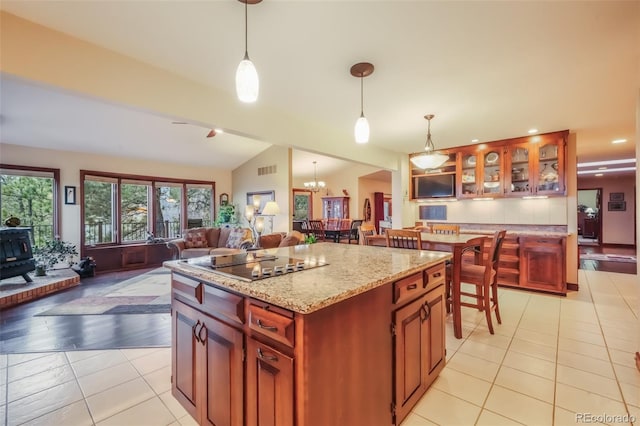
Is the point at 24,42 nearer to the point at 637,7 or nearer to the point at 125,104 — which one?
the point at 125,104

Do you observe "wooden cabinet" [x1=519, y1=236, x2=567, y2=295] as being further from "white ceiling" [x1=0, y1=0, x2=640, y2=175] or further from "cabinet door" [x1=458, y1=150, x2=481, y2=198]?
"white ceiling" [x1=0, y1=0, x2=640, y2=175]

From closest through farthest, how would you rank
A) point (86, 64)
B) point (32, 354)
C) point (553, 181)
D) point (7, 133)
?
point (86, 64) < point (32, 354) < point (553, 181) < point (7, 133)

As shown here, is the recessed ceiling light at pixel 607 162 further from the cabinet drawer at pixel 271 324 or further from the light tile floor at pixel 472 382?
the cabinet drawer at pixel 271 324

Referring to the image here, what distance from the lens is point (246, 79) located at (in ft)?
5.11

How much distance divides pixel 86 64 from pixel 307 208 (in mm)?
10088

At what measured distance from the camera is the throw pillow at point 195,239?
20.3 feet

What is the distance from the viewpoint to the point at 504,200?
4.88 m

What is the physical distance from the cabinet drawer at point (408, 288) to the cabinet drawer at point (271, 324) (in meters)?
0.66

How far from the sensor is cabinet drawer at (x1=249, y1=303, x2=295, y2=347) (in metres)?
1.05

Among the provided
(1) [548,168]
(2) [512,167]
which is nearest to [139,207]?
(2) [512,167]

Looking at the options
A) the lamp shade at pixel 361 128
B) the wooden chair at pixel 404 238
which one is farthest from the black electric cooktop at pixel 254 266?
the wooden chair at pixel 404 238

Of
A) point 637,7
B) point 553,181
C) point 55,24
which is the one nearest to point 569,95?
point 637,7

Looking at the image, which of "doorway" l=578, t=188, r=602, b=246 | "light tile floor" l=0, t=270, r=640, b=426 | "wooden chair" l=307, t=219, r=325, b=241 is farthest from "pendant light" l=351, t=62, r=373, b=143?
"doorway" l=578, t=188, r=602, b=246

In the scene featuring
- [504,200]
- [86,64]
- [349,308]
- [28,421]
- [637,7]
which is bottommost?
[28,421]
